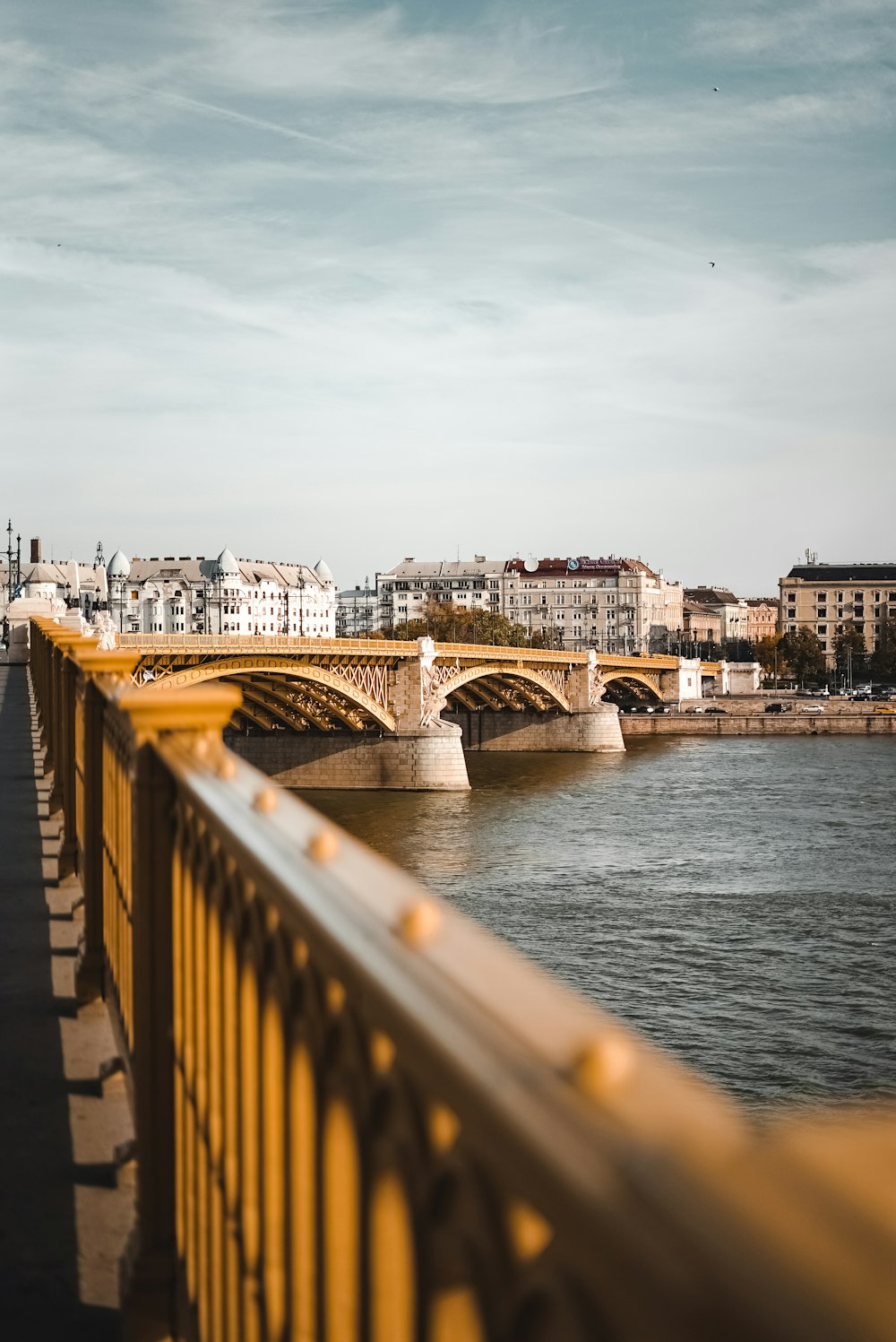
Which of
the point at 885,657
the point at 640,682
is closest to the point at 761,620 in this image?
the point at 885,657

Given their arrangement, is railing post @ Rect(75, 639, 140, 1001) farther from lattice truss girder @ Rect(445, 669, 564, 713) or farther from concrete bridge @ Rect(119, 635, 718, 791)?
lattice truss girder @ Rect(445, 669, 564, 713)

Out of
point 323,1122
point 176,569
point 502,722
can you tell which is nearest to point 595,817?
point 502,722

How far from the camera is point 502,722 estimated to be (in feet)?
177

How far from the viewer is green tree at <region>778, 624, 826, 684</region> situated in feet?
288

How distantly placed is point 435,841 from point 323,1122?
88.5ft

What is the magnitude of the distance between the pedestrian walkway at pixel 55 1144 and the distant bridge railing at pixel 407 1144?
0.36 ft

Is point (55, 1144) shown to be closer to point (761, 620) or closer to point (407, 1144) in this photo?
point (407, 1144)

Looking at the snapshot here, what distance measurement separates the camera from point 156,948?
256 centimetres

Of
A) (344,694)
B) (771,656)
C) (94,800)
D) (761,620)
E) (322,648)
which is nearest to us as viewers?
(94,800)

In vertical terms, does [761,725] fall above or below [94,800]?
below

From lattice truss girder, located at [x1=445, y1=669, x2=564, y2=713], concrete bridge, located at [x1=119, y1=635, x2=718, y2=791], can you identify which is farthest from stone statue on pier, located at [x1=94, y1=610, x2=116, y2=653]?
lattice truss girder, located at [x1=445, y1=669, x2=564, y2=713]

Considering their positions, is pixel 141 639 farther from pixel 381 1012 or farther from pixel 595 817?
pixel 381 1012

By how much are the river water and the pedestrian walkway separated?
9.40 metres

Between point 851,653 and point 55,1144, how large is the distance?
93.1 m
